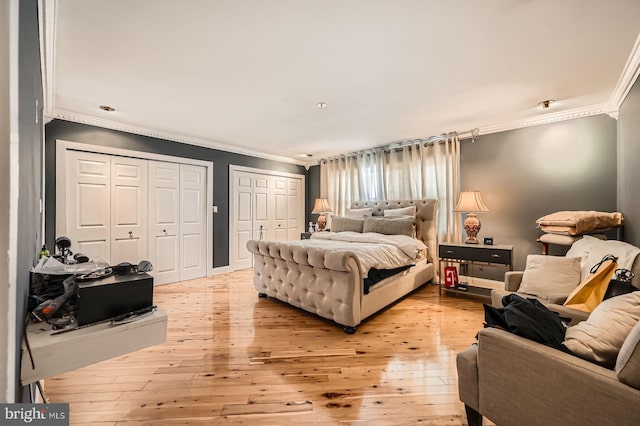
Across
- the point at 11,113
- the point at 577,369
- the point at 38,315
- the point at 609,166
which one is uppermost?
the point at 609,166

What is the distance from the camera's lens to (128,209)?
153 inches

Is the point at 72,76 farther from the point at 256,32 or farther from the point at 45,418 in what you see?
the point at 45,418

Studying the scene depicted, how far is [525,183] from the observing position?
3.70 metres

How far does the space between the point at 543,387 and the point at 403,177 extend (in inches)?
157

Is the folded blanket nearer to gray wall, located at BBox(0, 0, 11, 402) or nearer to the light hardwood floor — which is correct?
the light hardwood floor

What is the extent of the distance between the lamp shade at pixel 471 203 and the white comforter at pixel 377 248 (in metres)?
0.79

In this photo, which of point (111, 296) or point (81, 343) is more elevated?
point (111, 296)

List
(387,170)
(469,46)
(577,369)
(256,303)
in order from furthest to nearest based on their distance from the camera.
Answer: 1. (387,170)
2. (256,303)
3. (469,46)
4. (577,369)

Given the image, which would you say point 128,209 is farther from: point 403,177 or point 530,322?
point 530,322

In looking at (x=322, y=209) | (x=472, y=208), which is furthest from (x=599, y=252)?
(x=322, y=209)

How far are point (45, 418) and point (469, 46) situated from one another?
2.90 m

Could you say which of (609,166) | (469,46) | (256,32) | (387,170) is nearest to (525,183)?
(609,166)

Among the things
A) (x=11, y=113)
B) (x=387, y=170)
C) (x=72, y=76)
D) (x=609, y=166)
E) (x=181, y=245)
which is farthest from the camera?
(x=387, y=170)

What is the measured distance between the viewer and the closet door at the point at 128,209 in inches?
149
